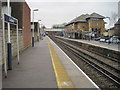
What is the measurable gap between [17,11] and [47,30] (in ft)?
431

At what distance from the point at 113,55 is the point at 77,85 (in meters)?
14.9

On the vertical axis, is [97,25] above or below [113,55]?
above

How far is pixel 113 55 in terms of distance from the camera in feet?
69.4

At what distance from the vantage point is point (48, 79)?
25.7 ft

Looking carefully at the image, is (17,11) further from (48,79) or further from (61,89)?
(61,89)

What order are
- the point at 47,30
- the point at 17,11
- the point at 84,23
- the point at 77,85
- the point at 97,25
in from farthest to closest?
the point at 47,30
the point at 84,23
the point at 97,25
the point at 17,11
the point at 77,85

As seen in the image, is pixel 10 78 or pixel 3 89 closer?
pixel 3 89

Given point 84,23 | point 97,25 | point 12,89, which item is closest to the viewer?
point 12,89

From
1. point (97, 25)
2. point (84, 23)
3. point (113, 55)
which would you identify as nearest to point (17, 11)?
point (113, 55)

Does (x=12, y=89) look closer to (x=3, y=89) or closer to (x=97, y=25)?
(x=3, y=89)

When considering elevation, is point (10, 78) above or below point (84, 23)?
below

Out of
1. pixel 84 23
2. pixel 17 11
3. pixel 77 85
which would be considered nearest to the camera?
pixel 77 85

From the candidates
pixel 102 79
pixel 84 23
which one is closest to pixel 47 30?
pixel 84 23

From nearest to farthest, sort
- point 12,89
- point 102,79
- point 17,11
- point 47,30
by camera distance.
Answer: point 12,89
point 102,79
point 17,11
point 47,30
